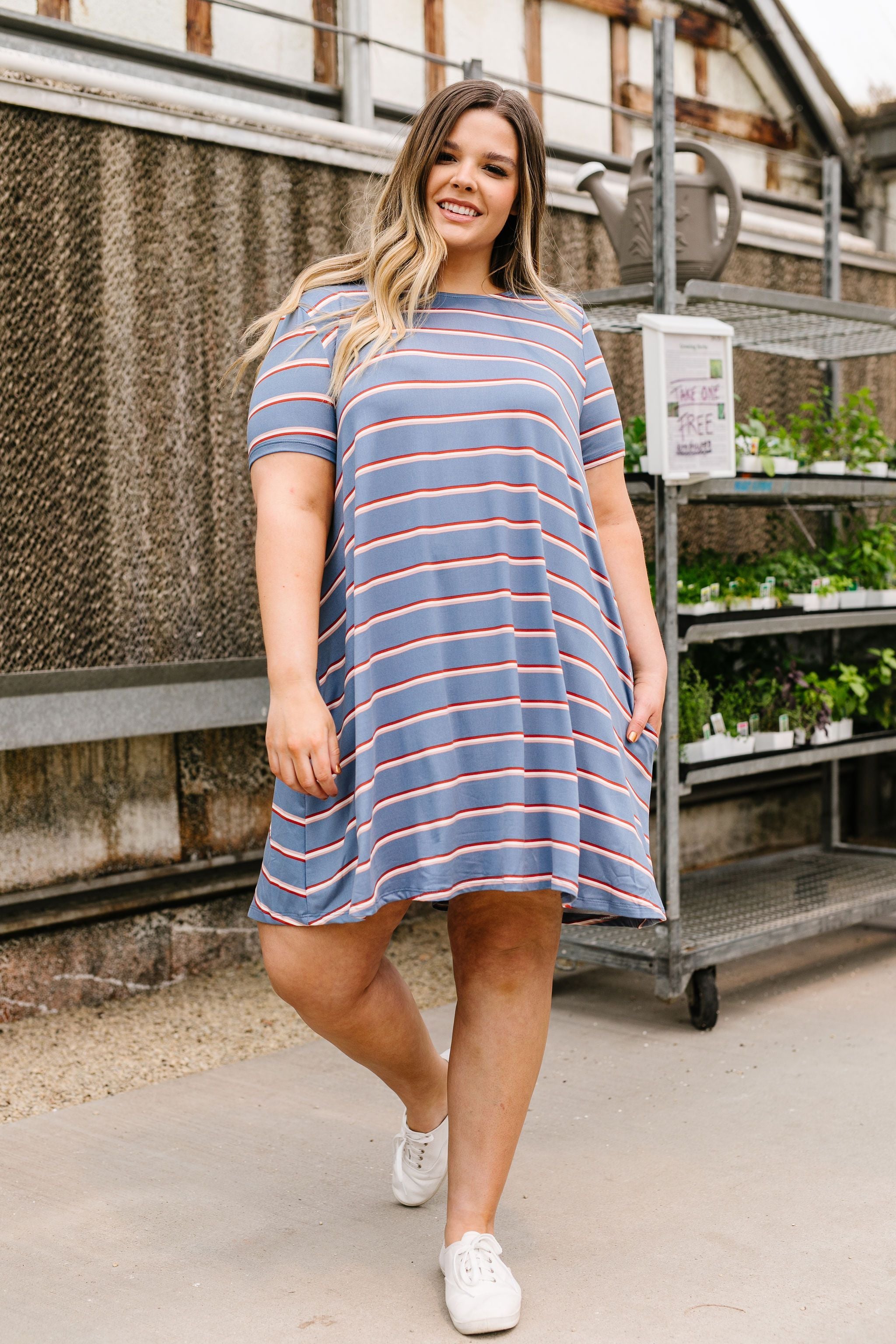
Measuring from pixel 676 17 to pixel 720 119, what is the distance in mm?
402

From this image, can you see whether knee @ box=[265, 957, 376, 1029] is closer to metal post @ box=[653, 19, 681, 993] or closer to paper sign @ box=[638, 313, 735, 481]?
metal post @ box=[653, 19, 681, 993]

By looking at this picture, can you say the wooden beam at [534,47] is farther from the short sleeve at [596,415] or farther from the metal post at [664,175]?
the short sleeve at [596,415]

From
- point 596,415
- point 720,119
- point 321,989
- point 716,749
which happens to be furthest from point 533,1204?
Result: point 720,119

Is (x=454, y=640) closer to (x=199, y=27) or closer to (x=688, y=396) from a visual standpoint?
(x=688, y=396)

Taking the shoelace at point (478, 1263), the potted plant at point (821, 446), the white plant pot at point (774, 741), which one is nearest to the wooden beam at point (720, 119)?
the potted plant at point (821, 446)

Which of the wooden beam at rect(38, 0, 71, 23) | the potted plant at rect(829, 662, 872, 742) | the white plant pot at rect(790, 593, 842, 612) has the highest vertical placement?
the wooden beam at rect(38, 0, 71, 23)

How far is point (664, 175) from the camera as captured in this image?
3.29 meters

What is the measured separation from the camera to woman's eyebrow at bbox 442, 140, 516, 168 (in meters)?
1.97

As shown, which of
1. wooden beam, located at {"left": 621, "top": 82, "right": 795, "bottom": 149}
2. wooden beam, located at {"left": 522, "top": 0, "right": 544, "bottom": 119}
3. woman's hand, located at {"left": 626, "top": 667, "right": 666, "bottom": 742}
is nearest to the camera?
woman's hand, located at {"left": 626, "top": 667, "right": 666, "bottom": 742}

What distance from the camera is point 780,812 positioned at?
5.23 meters

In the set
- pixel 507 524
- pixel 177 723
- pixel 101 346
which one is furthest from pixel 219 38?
pixel 507 524

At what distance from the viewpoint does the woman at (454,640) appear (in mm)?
1865

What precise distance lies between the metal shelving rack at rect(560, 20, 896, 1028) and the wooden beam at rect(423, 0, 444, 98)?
3.92 ft

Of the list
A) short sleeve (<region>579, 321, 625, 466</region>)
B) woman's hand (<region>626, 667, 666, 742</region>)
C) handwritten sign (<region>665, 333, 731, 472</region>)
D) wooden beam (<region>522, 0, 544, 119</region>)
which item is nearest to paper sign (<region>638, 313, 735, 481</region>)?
handwritten sign (<region>665, 333, 731, 472</region>)
